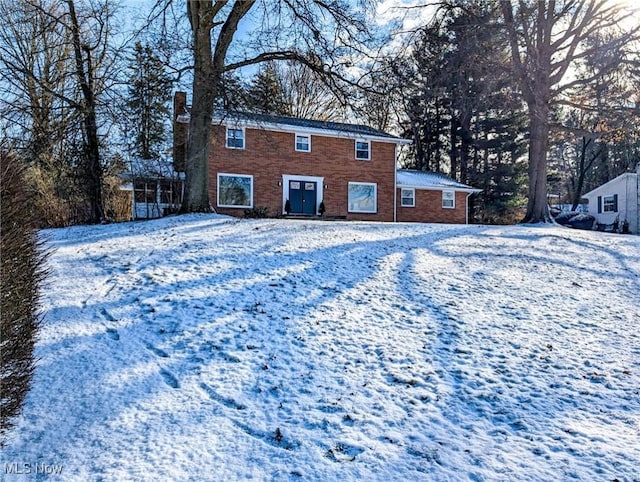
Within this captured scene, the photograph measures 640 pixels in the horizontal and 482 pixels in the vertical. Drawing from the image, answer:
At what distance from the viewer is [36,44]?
17.2m

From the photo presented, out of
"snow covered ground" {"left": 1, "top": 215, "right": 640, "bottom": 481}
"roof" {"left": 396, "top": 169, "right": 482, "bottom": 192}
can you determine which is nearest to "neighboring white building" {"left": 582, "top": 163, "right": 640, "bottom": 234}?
"roof" {"left": 396, "top": 169, "right": 482, "bottom": 192}

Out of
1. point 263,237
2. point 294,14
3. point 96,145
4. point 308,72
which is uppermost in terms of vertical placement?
point 294,14

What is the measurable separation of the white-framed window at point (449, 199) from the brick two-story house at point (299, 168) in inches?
168

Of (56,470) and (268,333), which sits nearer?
(56,470)

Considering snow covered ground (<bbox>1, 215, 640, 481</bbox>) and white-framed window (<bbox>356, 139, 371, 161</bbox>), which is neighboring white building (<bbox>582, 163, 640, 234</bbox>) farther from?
snow covered ground (<bbox>1, 215, 640, 481</bbox>)

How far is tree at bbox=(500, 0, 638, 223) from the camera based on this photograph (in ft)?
53.0

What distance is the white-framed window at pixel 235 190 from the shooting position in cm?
1864

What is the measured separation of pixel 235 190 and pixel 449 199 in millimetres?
12914

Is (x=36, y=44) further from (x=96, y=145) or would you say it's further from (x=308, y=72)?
(x=308, y=72)

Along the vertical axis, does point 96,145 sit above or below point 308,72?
below

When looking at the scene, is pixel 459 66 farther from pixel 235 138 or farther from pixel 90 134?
pixel 90 134

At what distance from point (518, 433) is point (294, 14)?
1319 cm

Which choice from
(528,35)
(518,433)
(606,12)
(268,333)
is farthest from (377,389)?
(606,12)

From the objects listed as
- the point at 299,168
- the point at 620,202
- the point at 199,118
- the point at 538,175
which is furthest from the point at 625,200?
the point at 199,118
